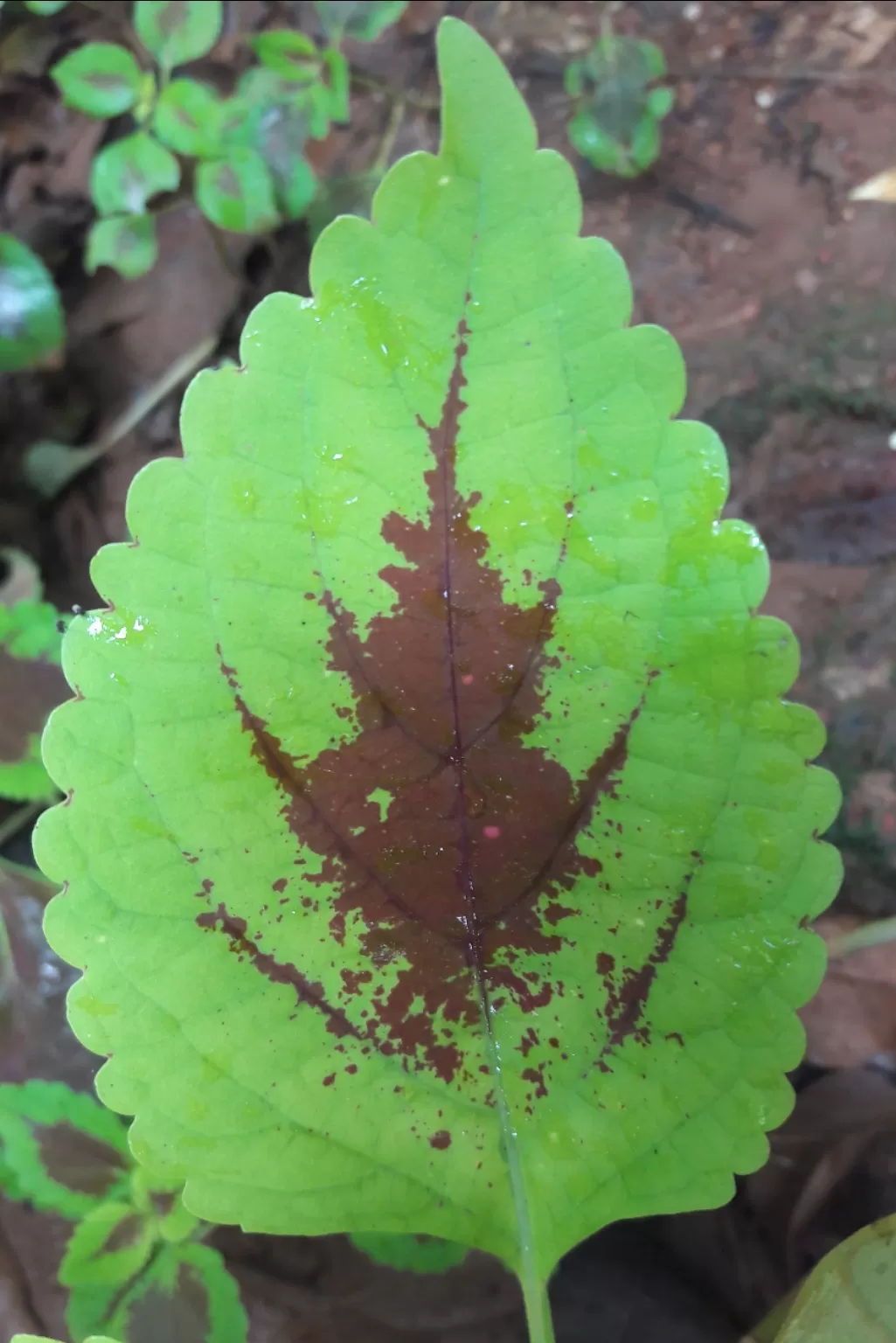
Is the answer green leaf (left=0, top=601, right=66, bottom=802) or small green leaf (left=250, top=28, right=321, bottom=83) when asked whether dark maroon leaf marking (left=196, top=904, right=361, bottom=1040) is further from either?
small green leaf (left=250, top=28, right=321, bottom=83)

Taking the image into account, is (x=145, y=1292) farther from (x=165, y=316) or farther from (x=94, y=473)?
(x=165, y=316)

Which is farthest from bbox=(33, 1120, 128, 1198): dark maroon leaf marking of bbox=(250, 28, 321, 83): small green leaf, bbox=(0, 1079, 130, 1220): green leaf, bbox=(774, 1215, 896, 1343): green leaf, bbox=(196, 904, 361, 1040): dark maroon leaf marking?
bbox=(250, 28, 321, 83): small green leaf

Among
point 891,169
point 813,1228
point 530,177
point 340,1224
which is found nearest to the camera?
point 530,177

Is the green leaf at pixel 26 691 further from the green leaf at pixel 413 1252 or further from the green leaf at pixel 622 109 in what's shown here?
the green leaf at pixel 622 109

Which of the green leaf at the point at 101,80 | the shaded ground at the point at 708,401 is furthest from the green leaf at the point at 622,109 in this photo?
the green leaf at the point at 101,80

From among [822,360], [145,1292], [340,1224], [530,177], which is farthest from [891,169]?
[145,1292]

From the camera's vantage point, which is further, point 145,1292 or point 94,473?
point 94,473

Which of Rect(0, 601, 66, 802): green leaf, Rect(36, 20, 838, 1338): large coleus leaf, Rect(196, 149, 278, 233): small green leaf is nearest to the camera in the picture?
Rect(36, 20, 838, 1338): large coleus leaf
